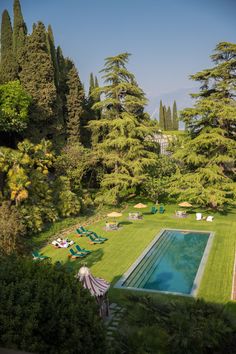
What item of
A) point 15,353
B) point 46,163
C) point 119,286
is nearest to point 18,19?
point 46,163

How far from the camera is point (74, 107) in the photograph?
41.3 meters

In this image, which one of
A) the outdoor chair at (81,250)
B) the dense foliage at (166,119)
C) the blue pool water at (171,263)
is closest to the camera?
the blue pool water at (171,263)

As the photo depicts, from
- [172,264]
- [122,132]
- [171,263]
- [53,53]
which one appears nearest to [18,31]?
[53,53]

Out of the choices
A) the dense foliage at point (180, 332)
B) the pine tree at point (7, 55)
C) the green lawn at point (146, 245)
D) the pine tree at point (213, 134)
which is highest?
the pine tree at point (7, 55)

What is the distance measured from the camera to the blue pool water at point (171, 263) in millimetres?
17750

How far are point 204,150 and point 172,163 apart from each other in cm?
745

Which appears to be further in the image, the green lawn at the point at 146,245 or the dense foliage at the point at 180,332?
the green lawn at the point at 146,245

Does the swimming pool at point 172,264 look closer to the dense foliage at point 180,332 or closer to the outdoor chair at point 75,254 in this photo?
the outdoor chair at point 75,254

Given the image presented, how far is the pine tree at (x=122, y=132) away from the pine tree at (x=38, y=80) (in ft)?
16.0

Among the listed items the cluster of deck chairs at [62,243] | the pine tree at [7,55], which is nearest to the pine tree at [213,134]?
the cluster of deck chairs at [62,243]

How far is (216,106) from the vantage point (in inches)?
1132

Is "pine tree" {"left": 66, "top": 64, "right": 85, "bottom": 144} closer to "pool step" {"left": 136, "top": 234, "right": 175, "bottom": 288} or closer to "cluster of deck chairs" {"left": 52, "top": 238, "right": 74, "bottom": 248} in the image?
"cluster of deck chairs" {"left": 52, "top": 238, "right": 74, "bottom": 248}

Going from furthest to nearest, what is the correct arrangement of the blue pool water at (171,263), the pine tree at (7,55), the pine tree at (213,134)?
1. the pine tree at (7,55)
2. the pine tree at (213,134)
3. the blue pool water at (171,263)

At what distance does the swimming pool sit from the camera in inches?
691
